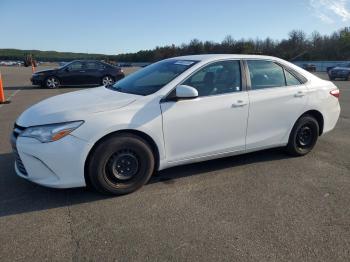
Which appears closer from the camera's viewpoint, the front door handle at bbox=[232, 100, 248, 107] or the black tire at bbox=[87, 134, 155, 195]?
the black tire at bbox=[87, 134, 155, 195]

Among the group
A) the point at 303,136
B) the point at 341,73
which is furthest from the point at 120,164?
→ the point at 341,73

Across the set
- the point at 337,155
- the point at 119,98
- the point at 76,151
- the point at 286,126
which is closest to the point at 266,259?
the point at 76,151

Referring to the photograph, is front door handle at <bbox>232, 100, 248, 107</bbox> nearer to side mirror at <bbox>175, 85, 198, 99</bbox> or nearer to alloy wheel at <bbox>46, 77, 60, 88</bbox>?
side mirror at <bbox>175, 85, 198, 99</bbox>

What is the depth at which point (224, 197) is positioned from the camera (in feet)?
13.3

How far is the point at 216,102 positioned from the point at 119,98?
1213mm

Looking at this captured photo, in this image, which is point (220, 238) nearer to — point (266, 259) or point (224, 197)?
point (266, 259)

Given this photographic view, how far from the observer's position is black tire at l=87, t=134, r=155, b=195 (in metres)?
3.84

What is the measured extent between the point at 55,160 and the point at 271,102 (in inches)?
117

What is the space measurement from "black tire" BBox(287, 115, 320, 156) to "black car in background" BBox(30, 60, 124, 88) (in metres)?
13.9

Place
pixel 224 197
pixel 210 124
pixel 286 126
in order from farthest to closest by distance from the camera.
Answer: pixel 286 126, pixel 210 124, pixel 224 197

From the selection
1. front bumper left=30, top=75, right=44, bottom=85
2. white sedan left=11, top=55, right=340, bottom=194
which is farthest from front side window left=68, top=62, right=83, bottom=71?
white sedan left=11, top=55, right=340, bottom=194

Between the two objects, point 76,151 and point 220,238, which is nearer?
point 220,238

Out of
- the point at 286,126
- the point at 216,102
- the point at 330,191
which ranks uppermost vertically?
the point at 216,102

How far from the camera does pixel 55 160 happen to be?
12.0 feet
